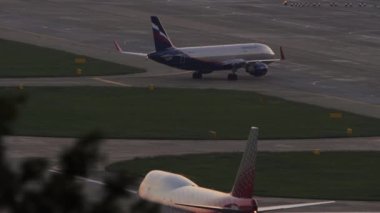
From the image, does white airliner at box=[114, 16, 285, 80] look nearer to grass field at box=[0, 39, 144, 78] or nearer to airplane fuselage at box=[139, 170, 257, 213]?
grass field at box=[0, 39, 144, 78]

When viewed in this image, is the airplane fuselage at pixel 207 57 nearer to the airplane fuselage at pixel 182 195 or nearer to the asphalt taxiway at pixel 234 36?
the asphalt taxiway at pixel 234 36

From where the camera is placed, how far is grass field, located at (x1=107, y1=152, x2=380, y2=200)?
185ft

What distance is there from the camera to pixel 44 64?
104312 millimetres

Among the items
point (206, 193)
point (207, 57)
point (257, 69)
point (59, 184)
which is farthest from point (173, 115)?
point (59, 184)

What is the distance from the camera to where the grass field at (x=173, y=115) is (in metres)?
73.4

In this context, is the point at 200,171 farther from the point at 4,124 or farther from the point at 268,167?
the point at 4,124

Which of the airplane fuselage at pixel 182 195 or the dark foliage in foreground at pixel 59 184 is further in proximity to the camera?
the airplane fuselage at pixel 182 195

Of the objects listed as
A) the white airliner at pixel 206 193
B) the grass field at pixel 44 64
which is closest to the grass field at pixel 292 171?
the white airliner at pixel 206 193

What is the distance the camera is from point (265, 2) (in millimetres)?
160500

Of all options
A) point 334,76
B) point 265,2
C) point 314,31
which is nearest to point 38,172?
point 334,76

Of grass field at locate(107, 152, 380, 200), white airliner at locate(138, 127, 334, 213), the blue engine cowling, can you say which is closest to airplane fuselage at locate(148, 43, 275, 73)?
the blue engine cowling

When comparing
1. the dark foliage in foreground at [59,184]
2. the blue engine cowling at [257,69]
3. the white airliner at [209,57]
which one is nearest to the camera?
the dark foliage in foreground at [59,184]

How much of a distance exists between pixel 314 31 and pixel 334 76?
29.3 meters

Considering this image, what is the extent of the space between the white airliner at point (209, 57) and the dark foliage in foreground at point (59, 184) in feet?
292
